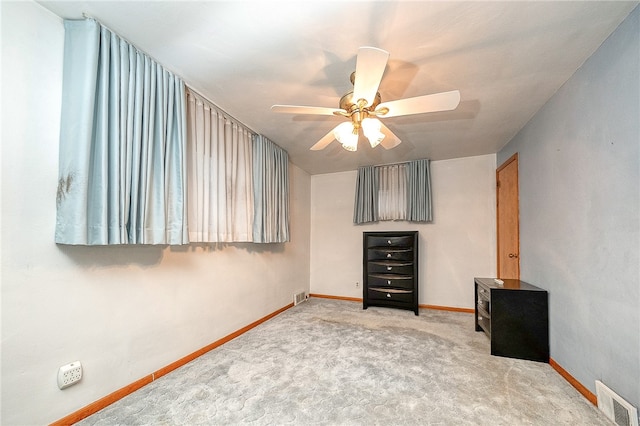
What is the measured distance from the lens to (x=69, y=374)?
4.62 ft

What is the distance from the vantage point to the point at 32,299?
1.29 meters

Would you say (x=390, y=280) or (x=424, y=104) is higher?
(x=424, y=104)

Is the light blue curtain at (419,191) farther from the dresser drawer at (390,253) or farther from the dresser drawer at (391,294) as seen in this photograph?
the dresser drawer at (391,294)

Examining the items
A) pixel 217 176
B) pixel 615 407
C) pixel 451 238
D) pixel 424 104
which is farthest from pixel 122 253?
pixel 451 238

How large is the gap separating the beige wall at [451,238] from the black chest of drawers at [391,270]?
476 millimetres

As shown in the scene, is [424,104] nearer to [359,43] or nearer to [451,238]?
[359,43]

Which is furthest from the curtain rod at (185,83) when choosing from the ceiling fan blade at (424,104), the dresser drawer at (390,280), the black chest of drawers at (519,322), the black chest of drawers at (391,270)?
the black chest of drawers at (519,322)

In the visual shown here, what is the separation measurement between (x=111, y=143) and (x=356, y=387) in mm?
2190

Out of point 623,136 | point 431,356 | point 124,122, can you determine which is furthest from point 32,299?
point 623,136

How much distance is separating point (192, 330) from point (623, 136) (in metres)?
3.22

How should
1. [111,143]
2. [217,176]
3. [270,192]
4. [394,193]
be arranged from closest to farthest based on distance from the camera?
[111,143] → [217,176] → [270,192] → [394,193]

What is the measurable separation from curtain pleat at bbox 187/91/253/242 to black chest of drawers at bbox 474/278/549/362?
2.47 m

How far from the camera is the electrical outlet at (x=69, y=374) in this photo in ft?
4.52

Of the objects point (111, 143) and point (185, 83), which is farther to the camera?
point (185, 83)
